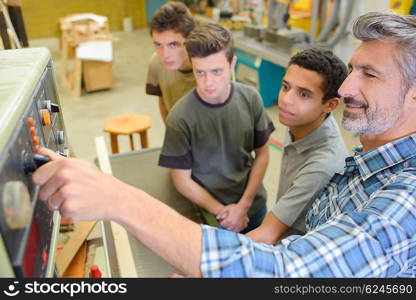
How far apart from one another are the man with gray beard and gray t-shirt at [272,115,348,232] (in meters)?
0.27

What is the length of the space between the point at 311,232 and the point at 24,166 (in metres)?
0.52

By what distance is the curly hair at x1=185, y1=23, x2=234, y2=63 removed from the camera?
1299 mm

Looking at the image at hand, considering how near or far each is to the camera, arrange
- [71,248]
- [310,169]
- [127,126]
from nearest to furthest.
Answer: [310,169] < [71,248] < [127,126]

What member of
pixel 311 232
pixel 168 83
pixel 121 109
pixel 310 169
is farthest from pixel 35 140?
pixel 121 109

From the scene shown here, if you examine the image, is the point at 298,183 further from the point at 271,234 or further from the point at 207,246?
the point at 207,246

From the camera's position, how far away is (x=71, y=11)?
6.62 m

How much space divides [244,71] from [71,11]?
4.52 m

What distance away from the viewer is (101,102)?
13.4 feet

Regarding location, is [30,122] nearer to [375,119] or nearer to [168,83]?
[375,119]

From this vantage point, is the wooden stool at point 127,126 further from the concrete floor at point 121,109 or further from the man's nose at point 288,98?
the man's nose at point 288,98

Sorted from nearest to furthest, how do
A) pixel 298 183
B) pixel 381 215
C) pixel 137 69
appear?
pixel 381 215
pixel 298 183
pixel 137 69

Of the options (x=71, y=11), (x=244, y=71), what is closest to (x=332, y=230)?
(x=244, y=71)

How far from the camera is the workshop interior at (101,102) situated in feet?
1.68

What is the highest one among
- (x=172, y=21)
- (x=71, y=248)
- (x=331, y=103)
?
(x=172, y=21)
